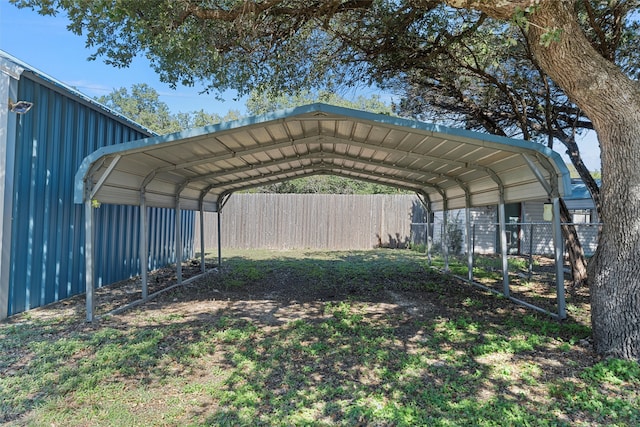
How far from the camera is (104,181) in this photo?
546cm

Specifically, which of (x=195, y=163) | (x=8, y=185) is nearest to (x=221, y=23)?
→ (x=195, y=163)

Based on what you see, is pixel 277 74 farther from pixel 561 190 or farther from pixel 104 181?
pixel 561 190

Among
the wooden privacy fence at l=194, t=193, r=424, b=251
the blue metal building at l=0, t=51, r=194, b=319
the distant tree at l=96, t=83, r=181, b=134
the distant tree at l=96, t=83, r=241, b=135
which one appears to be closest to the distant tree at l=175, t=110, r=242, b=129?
the distant tree at l=96, t=83, r=241, b=135

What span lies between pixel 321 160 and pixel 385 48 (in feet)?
9.49

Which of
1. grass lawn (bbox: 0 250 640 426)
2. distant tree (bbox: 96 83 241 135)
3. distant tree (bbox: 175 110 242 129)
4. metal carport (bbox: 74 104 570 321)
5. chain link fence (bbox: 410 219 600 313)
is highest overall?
distant tree (bbox: 96 83 241 135)

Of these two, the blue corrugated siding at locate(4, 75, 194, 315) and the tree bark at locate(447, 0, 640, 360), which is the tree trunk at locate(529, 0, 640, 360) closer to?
the tree bark at locate(447, 0, 640, 360)

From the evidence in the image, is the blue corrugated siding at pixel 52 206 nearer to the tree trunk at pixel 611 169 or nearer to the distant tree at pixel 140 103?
the tree trunk at pixel 611 169

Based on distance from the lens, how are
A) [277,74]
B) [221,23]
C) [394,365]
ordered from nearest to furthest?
[394,365], [221,23], [277,74]

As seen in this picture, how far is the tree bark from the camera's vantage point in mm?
3939

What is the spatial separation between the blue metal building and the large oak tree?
1.10 m

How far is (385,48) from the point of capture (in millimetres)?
7387

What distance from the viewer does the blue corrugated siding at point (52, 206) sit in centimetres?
561

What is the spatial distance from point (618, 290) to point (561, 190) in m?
1.54

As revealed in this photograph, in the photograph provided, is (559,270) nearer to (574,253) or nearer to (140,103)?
(574,253)
